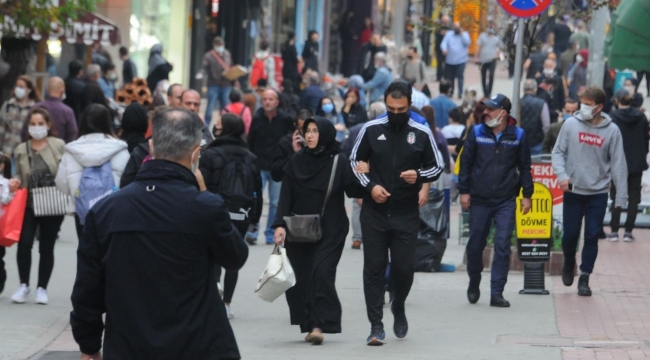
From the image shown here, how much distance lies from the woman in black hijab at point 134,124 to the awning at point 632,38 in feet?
20.9

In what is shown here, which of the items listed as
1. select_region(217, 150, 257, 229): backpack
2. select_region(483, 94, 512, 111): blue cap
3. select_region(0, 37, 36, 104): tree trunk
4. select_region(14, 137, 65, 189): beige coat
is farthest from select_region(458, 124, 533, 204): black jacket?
select_region(0, 37, 36, 104): tree trunk

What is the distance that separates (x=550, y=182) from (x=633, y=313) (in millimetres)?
2762

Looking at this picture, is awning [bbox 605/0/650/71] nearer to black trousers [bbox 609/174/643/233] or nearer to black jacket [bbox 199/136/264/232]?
black trousers [bbox 609/174/643/233]

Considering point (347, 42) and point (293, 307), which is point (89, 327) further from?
point (347, 42)

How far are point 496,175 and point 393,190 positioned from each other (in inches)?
70.6

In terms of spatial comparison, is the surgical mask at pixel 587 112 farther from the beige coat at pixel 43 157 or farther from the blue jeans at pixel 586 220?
the beige coat at pixel 43 157

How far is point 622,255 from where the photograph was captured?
14781 millimetres

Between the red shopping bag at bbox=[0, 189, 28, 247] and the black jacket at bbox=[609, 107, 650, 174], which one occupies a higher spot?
the black jacket at bbox=[609, 107, 650, 174]

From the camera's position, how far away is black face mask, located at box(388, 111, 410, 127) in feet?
29.5

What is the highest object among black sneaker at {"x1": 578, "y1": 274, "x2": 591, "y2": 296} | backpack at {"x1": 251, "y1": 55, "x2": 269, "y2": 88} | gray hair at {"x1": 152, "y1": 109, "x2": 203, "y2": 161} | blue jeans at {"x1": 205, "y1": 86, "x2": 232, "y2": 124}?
backpack at {"x1": 251, "y1": 55, "x2": 269, "y2": 88}

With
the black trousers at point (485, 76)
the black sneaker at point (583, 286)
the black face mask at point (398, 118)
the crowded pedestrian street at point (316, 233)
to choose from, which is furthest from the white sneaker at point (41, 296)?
the black trousers at point (485, 76)

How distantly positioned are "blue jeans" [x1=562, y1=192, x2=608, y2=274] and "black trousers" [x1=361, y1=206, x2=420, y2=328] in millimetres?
2475

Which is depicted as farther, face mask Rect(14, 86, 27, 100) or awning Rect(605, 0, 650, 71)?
awning Rect(605, 0, 650, 71)

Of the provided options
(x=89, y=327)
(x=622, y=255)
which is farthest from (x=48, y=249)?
(x=622, y=255)
